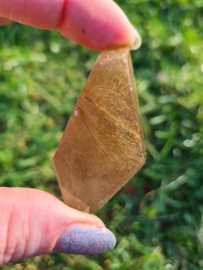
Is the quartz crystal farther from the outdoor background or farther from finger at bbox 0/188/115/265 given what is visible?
the outdoor background

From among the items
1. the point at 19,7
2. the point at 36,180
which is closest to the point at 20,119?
the point at 36,180

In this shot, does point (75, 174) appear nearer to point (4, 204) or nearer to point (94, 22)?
point (4, 204)

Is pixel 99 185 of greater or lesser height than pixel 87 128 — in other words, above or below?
below

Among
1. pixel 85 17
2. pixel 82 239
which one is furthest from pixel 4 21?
pixel 82 239

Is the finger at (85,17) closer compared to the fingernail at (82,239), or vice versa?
the fingernail at (82,239)

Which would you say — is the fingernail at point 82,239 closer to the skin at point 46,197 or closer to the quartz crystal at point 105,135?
the skin at point 46,197

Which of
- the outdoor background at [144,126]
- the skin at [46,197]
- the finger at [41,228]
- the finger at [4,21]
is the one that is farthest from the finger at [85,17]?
the finger at [41,228]

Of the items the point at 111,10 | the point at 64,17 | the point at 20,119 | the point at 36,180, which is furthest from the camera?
the point at 20,119
